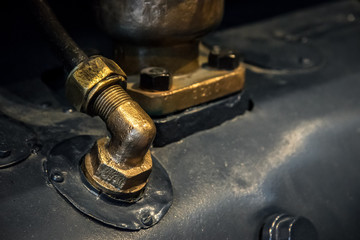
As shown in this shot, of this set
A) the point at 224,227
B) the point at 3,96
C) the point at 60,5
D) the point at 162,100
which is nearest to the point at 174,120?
the point at 162,100

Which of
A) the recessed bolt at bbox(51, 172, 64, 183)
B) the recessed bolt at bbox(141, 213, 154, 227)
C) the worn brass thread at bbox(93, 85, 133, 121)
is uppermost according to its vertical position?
the worn brass thread at bbox(93, 85, 133, 121)

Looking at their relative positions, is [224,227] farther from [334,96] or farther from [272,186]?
[334,96]

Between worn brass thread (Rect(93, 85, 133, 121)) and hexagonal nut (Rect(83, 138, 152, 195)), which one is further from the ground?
worn brass thread (Rect(93, 85, 133, 121))

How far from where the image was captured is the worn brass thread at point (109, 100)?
53 cm

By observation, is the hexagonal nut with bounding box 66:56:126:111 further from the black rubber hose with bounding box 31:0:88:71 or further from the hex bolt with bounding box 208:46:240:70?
the hex bolt with bounding box 208:46:240:70

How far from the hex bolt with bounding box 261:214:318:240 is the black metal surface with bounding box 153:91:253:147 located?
18 centimetres

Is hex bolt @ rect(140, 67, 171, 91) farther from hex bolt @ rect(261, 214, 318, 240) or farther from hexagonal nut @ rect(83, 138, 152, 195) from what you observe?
hex bolt @ rect(261, 214, 318, 240)

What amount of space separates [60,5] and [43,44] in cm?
10

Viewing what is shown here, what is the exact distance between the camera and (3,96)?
2.35 ft

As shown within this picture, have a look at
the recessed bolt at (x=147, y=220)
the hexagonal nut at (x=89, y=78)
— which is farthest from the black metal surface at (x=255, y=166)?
the hexagonal nut at (x=89, y=78)

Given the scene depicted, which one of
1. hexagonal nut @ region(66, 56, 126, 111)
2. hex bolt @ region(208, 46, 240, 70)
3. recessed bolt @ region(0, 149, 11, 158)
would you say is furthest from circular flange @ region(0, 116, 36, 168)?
hex bolt @ region(208, 46, 240, 70)

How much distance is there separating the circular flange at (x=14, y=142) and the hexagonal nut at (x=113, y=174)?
0.09m

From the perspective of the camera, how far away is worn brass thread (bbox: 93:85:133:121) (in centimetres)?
53

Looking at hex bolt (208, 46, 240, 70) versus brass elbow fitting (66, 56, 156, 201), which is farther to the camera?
hex bolt (208, 46, 240, 70)
